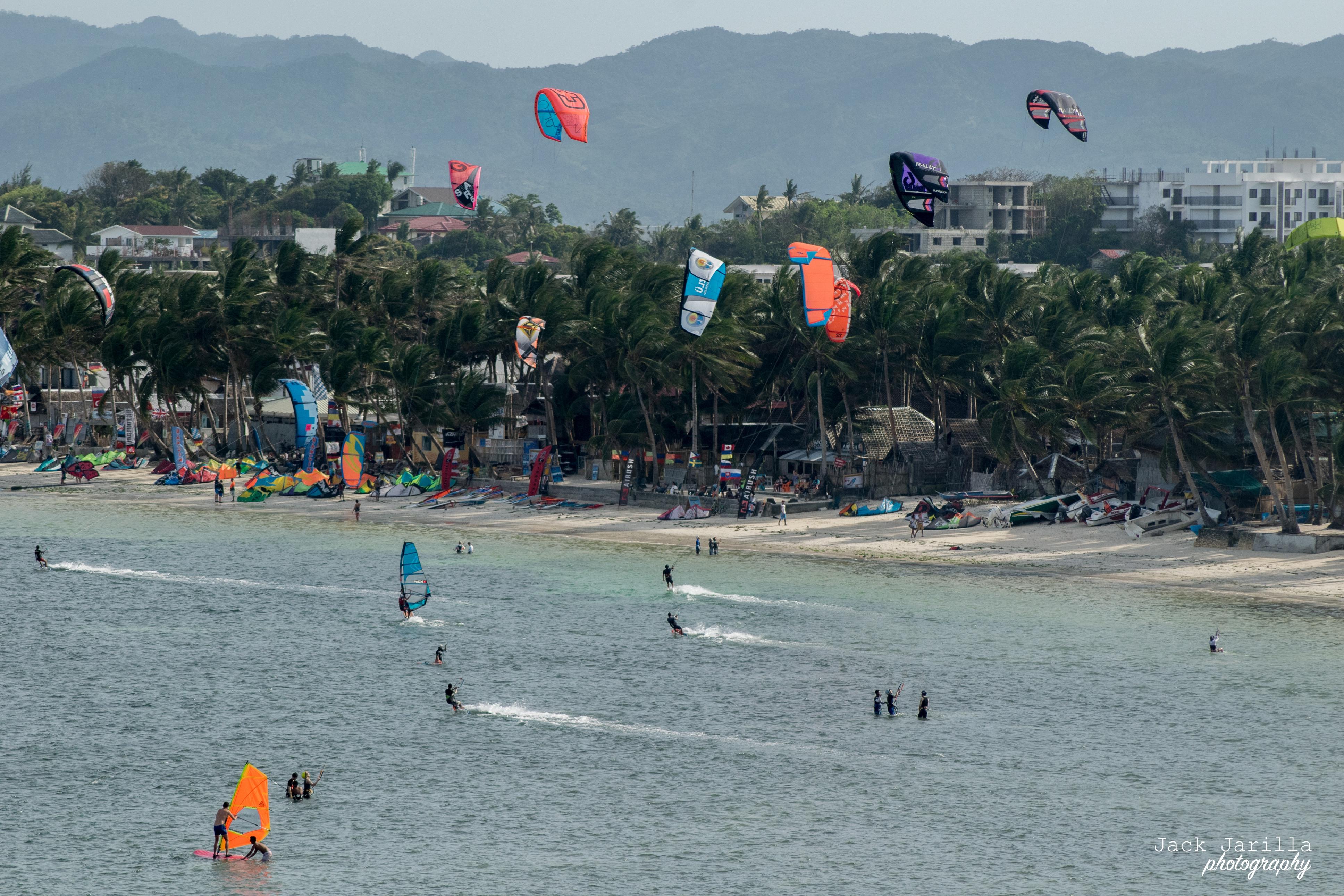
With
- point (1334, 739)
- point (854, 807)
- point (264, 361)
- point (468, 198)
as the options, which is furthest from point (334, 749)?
point (468, 198)

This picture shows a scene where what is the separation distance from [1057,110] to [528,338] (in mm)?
29025

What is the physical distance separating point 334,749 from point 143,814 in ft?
19.5

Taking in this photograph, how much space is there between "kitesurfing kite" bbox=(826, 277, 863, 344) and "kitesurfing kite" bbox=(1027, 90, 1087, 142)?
474 inches

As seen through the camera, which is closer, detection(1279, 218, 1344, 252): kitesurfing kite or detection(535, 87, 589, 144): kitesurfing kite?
detection(535, 87, 589, 144): kitesurfing kite

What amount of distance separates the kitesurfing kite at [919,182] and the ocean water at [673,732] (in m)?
17.1

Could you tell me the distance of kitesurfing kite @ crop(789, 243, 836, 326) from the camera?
7119 cm

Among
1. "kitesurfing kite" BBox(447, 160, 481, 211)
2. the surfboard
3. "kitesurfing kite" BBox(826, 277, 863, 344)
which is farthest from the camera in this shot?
"kitesurfing kite" BBox(447, 160, 481, 211)

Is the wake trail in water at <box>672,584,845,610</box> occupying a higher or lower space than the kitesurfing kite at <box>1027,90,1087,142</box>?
lower

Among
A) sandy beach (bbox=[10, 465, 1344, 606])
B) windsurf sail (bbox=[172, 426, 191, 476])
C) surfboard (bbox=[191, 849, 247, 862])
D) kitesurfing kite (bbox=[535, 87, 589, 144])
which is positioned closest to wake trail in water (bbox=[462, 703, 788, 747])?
surfboard (bbox=[191, 849, 247, 862])

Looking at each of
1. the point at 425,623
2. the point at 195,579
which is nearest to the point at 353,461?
the point at 195,579

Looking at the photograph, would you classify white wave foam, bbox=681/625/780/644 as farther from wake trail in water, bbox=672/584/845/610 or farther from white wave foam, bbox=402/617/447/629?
white wave foam, bbox=402/617/447/629

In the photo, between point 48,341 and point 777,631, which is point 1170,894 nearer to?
point 777,631

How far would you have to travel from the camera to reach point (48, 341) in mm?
99875

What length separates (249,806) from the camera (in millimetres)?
34719
